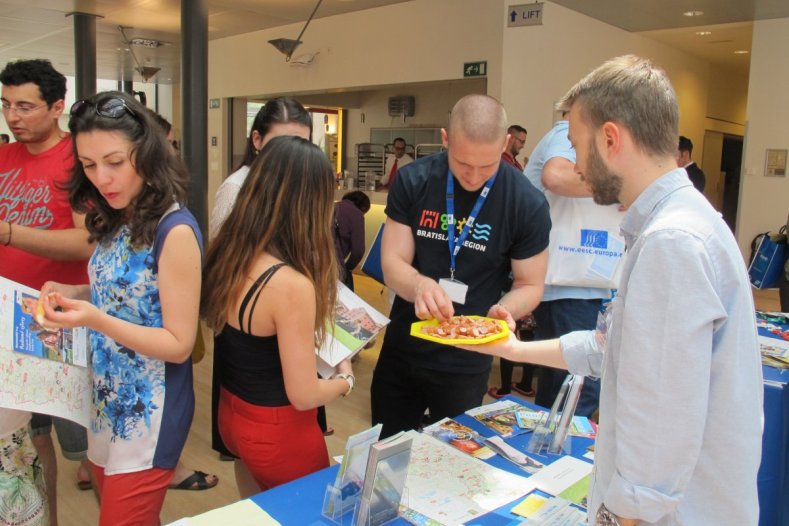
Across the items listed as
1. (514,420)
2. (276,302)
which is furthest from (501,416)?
(276,302)

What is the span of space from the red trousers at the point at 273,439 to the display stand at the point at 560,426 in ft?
2.07

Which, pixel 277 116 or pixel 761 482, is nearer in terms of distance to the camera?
pixel 761 482

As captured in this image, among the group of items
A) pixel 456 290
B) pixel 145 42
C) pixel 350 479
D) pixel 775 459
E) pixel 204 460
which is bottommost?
pixel 204 460

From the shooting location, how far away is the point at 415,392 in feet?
7.59

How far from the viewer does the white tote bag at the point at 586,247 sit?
8.59 ft

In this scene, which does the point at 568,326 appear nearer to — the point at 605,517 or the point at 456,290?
the point at 456,290

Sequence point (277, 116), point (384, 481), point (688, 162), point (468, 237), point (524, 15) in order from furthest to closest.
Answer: point (524, 15), point (688, 162), point (277, 116), point (468, 237), point (384, 481)

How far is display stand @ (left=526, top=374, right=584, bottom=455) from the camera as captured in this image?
181 cm

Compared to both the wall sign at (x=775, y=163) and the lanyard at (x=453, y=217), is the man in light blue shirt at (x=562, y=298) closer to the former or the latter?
the lanyard at (x=453, y=217)

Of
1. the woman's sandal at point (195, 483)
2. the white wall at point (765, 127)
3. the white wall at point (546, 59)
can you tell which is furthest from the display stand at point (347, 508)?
the white wall at point (765, 127)

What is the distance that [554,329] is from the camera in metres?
2.73

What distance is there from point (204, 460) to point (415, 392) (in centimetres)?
162

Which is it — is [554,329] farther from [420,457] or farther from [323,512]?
[323,512]

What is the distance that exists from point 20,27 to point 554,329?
11.2m
